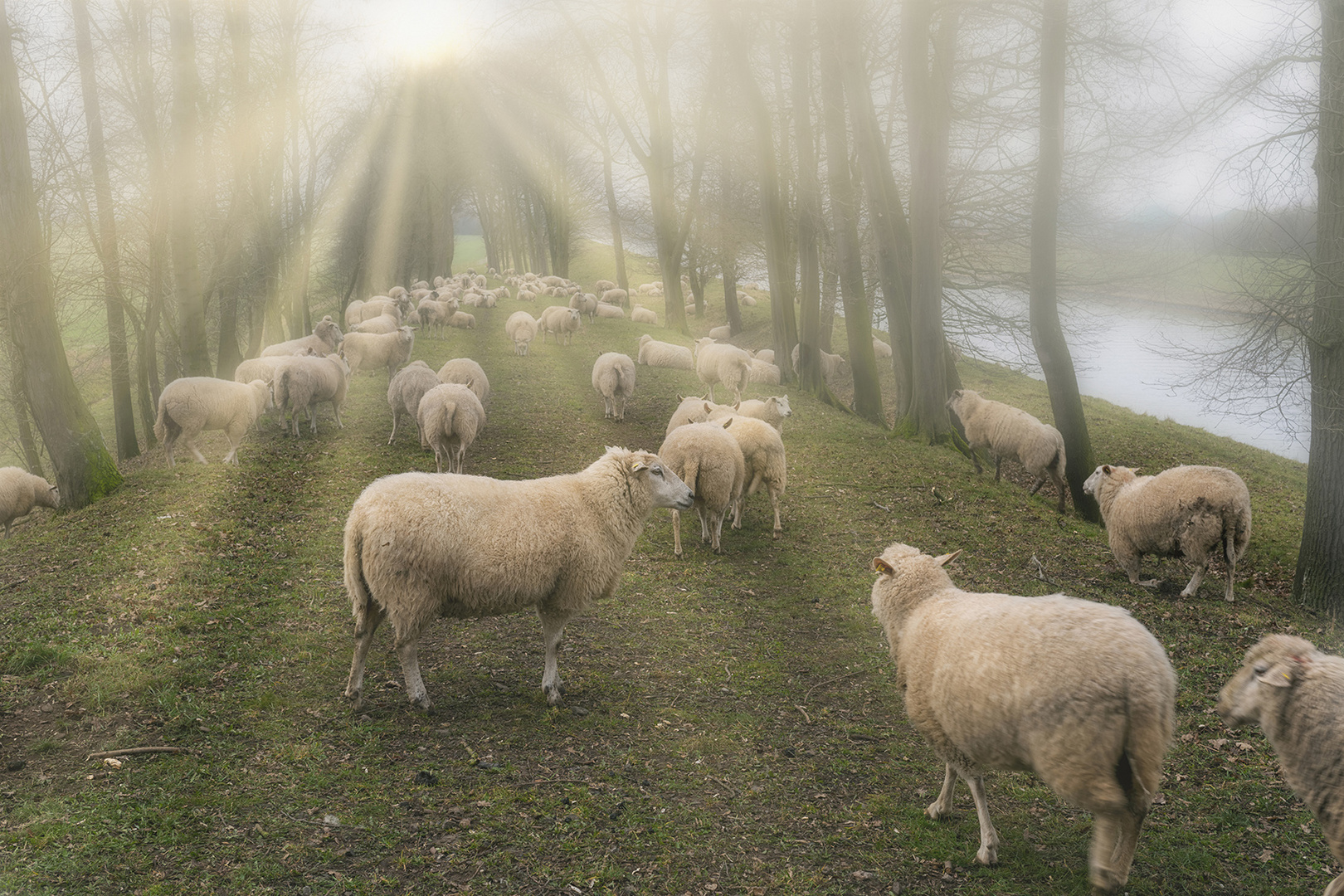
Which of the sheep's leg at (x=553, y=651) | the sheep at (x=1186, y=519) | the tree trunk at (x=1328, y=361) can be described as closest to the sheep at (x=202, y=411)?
the sheep's leg at (x=553, y=651)

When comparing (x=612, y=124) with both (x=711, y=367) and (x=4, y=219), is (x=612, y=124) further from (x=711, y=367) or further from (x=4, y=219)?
(x=4, y=219)

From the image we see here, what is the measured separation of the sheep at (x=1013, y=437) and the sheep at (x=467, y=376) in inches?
377

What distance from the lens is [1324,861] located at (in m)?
4.46

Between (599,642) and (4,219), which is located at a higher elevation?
(4,219)

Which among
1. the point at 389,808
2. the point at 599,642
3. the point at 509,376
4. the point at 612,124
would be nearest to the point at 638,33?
the point at 612,124

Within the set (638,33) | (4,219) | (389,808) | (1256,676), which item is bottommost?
(389,808)

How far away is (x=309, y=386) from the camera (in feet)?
47.2

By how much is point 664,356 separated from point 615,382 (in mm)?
7127

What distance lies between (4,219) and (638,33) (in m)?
22.3

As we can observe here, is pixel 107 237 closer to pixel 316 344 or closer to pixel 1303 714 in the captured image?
pixel 316 344

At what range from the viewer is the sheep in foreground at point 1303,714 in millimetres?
3771

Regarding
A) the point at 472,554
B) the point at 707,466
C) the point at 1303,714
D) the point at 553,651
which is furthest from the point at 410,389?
the point at 1303,714

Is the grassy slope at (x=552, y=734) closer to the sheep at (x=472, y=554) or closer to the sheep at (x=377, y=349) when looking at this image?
the sheep at (x=472, y=554)

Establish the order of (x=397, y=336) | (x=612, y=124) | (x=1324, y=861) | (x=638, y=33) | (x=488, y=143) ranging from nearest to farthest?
(x=1324, y=861), (x=397, y=336), (x=638, y=33), (x=612, y=124), (x=488, y=143)
